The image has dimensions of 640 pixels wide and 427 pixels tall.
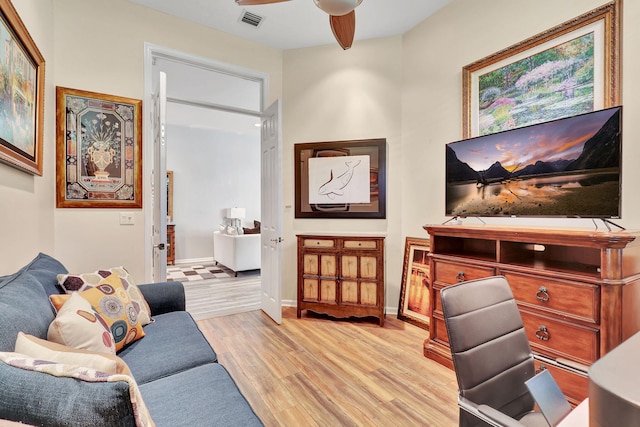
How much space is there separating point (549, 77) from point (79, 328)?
3.18m

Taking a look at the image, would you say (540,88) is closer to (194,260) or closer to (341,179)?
(341,179)

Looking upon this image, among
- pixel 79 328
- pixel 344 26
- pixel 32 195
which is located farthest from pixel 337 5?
pixel 32 195

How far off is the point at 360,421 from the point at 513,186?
1928mm

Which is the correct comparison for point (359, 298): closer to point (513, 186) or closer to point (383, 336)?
point (383, 336)

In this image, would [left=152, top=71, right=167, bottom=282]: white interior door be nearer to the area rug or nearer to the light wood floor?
the light wood floor

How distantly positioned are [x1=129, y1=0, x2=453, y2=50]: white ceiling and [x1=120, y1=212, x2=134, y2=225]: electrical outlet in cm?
206

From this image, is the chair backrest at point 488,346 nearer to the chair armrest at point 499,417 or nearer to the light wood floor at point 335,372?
the chair armrest at point 499,417

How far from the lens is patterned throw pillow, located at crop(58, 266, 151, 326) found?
1.64 meters

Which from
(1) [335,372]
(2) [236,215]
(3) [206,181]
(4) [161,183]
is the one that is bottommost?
(1) [335,372]

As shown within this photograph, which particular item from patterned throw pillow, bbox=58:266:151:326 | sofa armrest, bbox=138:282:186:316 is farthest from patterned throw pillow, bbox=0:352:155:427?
sofa armrest, bbox=138:282:186:316

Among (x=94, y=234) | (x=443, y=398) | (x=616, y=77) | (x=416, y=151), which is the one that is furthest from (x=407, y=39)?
(x=94, y=234)

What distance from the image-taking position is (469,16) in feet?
9.02

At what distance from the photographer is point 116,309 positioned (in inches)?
63.9

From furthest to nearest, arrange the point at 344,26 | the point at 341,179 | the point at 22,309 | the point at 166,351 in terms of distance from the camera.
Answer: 1. the point at 341,179
2. the point at 344,26
3. the point at 166,351
4. the point at 22,309
